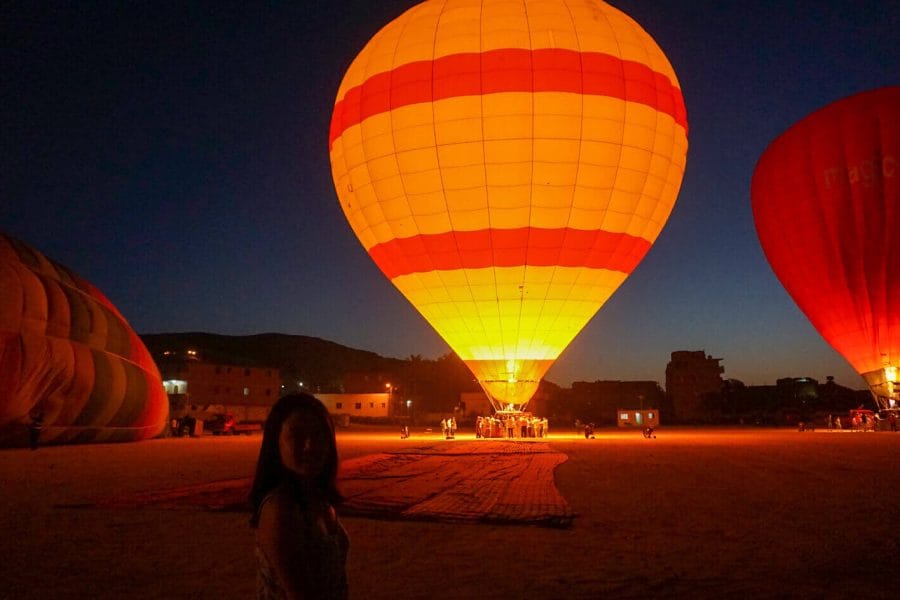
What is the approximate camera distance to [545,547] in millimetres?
4820

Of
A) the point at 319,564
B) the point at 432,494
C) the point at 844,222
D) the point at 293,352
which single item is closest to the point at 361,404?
the point at 844,222

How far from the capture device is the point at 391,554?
467 centimetres

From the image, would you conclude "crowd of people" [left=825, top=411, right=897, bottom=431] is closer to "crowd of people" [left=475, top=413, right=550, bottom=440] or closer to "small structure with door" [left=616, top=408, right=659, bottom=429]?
"small structure with door" [left=616, top=408, right=659, bottom=429]

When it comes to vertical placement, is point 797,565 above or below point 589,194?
below

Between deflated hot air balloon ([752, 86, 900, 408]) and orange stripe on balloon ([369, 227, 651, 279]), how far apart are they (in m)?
9.92

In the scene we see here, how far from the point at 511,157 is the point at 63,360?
11629 mm

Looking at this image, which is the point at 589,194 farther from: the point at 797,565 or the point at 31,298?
the point at 31,298

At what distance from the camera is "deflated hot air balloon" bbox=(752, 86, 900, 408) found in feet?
70.9

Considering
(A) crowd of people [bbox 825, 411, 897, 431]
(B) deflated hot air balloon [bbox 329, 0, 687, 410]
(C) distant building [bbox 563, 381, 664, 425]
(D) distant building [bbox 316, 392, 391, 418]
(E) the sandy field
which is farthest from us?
(C) distant building [bbox 563, 381, 664, 425]

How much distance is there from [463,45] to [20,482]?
11.8m

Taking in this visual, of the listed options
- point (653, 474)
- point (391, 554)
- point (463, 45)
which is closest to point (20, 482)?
point (391, 554)

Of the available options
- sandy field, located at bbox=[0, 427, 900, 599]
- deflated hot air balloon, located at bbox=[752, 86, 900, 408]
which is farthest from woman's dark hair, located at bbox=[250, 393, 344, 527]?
deflated hot air balloon, located at bbox=[752, 86, 900, 408]

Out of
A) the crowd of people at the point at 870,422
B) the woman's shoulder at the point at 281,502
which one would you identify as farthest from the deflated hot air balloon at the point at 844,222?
the woman's shoulder at the point at 281,502

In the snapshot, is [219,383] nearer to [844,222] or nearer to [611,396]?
[611,396]
